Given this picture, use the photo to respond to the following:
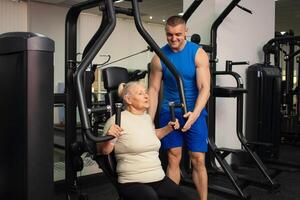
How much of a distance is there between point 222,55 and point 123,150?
2.29m

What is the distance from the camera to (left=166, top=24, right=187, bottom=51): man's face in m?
2.13

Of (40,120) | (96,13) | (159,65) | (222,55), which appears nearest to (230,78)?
(222,55)

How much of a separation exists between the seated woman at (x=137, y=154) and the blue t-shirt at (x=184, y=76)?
0.43m

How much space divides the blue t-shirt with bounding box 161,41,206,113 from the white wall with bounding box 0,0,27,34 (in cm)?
577

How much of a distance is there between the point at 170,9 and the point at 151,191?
7.00 metres

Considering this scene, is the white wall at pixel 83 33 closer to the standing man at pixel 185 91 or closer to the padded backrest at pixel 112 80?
the padded backrest at pixel 112 80

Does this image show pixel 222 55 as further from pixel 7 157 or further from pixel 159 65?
pixel 7 157

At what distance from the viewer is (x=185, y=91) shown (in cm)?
225

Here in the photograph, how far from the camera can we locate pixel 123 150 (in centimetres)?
179

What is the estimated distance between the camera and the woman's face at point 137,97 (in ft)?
6.13

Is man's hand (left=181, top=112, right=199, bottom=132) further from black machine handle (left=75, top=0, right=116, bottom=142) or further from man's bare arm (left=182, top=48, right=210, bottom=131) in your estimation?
black machine handle (left=75, top=0, right=116, bottom=142)

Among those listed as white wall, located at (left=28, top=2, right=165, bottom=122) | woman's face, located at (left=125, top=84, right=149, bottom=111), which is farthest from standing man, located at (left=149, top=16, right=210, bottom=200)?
white wall, located at (left=28, top=2, right=165, bottom=122)

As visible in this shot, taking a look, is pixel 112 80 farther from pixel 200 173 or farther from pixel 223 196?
pixel 223 196

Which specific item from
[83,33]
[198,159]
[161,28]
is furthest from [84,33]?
[198,159]
